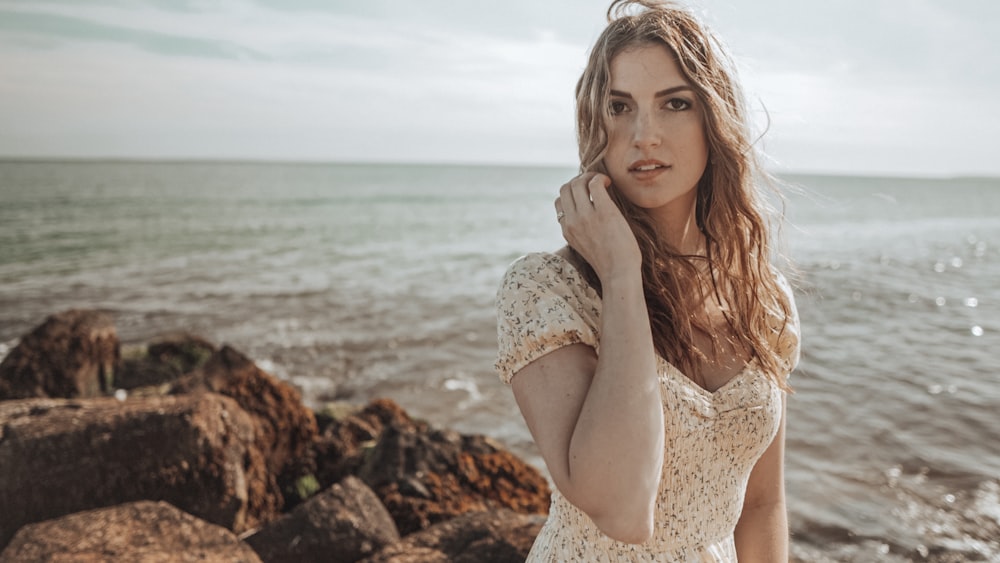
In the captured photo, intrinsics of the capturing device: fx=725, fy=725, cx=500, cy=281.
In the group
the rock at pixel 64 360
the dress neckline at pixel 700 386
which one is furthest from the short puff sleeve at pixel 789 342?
the rock at pixel 64 360

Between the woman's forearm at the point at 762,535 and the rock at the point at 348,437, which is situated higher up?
the woman's forearm at the point at 762,535

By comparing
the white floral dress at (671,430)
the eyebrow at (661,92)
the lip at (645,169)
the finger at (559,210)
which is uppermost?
the eyebrow at (661,92)

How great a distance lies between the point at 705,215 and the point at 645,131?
55 cm

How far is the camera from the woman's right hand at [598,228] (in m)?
2.07

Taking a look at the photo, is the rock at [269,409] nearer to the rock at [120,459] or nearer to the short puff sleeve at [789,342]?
the rock at [120,459]

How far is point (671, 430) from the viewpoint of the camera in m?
2.16

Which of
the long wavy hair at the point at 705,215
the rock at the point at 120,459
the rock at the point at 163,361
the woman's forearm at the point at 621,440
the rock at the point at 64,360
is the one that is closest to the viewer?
the woman's forearm at the point at 621,440

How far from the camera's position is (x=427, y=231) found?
34250 mm

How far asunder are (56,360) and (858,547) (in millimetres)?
7946

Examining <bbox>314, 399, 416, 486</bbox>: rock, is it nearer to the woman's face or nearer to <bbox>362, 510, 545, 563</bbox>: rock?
<bbox>362, 510, 545, 563</bbox>: rock

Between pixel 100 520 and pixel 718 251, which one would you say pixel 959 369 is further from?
pixel 100 520

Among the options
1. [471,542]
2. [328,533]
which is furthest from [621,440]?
[328,533]

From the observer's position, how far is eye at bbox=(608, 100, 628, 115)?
2.38 metres

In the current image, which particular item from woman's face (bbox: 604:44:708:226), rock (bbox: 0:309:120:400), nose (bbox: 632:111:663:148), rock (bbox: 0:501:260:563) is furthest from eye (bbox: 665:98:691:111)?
rock (bbox: 0:309:120:400)
